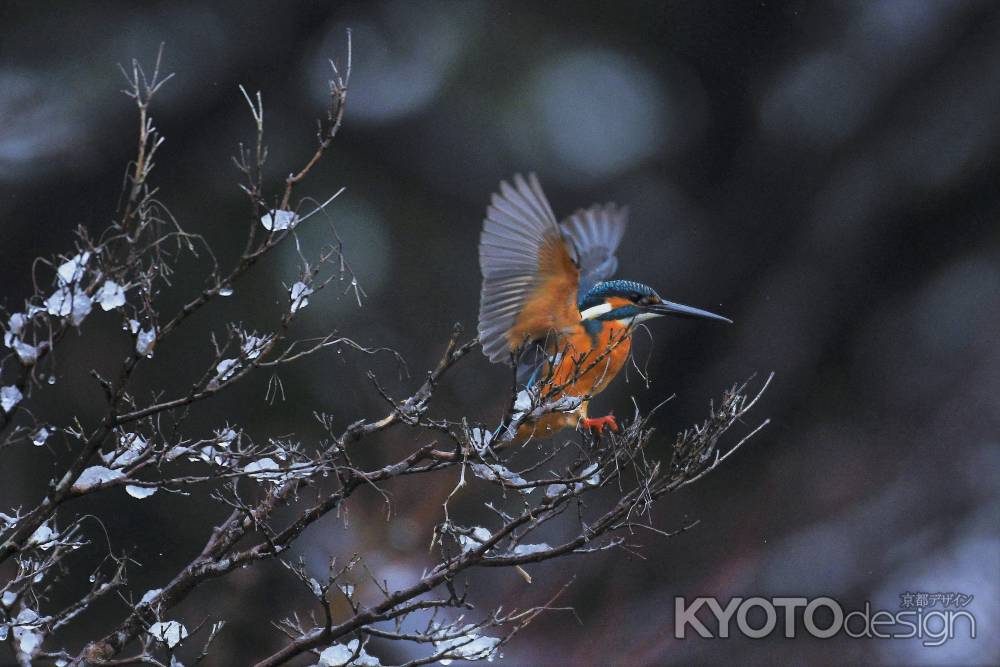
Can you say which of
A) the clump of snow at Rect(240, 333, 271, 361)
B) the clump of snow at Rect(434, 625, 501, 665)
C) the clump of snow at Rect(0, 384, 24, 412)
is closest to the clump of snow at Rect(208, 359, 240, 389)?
the clump of snow at Rect(240, 333, 271, 361)

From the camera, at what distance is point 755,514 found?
3436 millimetres

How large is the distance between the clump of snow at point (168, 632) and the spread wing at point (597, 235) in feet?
4.02

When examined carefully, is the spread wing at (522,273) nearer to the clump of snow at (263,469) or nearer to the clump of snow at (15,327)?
the clump of snow at (263,469)

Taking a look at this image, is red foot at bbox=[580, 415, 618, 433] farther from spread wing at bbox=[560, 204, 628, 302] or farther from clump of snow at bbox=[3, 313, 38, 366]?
clump of snow at bbox=[3, 313, 38, 366]

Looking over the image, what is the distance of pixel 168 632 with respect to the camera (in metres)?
1.62

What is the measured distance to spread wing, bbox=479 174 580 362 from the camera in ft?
6.77

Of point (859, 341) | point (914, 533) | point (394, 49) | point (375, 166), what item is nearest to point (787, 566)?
point (914, 533)

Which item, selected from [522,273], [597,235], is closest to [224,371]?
[522,273]

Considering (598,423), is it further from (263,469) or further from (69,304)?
(69,304)

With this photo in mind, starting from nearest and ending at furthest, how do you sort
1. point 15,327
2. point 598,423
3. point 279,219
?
point 15,327 → point 279,219 → point 598,423

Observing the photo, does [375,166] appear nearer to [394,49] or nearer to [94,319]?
[394,49]

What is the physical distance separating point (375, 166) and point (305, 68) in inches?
15.0

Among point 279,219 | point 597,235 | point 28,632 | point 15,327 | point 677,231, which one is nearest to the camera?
point 15,327

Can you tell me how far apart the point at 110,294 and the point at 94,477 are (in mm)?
310
